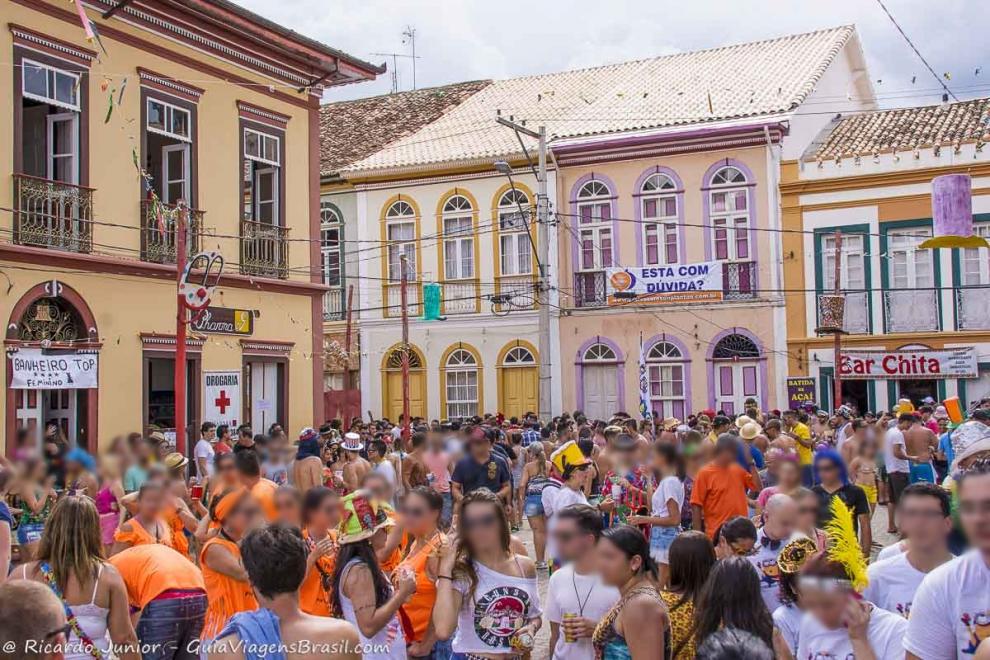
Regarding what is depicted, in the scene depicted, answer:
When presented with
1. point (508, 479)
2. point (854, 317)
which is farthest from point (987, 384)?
point (508, 479)


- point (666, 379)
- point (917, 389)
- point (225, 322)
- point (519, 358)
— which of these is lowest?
point (917, 389)

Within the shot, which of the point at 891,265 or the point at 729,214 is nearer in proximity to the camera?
the point at 891,265

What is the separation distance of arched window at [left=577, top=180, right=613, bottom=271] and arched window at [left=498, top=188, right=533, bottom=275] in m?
1.33

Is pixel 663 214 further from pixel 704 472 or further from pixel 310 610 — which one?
pixel 310 610

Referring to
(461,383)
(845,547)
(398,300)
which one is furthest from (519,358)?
(845,547)

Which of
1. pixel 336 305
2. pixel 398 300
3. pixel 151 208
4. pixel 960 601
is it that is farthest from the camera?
pixel 336 305

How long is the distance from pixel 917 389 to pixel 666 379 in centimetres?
579

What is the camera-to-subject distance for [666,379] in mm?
28516

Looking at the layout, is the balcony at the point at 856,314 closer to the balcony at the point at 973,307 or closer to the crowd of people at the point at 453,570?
the balcony at the point at 973,307

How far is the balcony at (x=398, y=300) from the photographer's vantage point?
30672 millimetres

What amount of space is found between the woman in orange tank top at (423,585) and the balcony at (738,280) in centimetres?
2255

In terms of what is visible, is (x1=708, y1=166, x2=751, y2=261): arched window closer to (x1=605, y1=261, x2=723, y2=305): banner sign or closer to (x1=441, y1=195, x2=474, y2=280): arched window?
(x1=605, y1=261, x2=723, y2=305): banner sign

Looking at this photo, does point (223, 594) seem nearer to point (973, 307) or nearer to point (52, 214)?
point (52, 214)

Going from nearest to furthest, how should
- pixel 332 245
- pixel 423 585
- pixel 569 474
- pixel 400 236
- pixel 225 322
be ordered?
pixel 423 585
pixel 569 474
pixel 225 322
pixel 400 236
pixel 332 245
